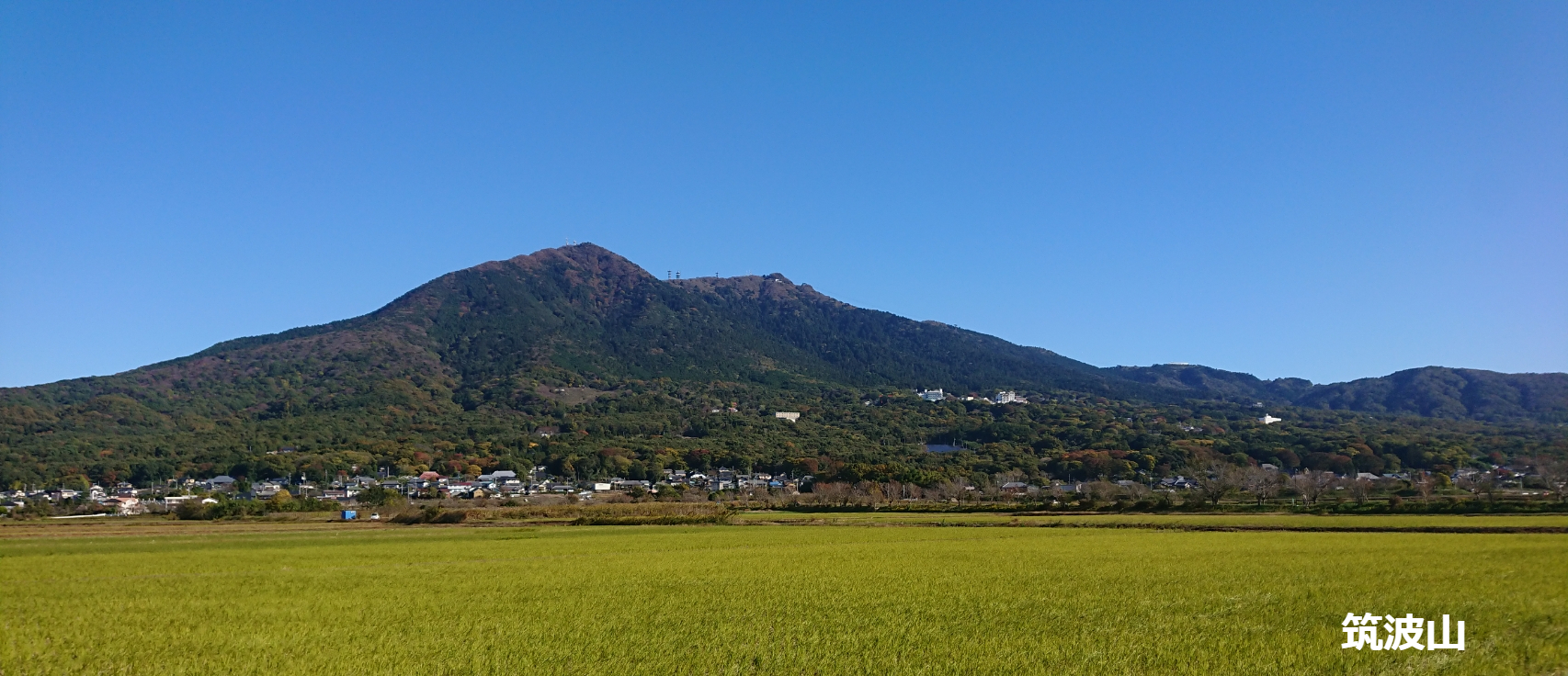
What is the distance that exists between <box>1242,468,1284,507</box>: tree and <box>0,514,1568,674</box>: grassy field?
40464 mm

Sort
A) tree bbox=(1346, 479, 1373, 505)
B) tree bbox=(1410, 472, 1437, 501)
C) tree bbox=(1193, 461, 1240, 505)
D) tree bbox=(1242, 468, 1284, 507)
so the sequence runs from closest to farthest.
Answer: tree bbox=(1410, 472, 1437, 501)
tree bbox=(1346, 479, 1373, 505)
tree bbox=(1193, 461, 1240, 505)
tree bbox=(1242, 468, 1284, 507)

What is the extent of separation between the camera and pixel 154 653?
15719 mm

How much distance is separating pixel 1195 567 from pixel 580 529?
38179mm

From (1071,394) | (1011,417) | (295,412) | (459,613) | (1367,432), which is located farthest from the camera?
(1071,394)

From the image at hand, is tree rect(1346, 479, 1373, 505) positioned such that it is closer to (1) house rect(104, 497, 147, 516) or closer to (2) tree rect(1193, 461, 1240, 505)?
(2) tree rect(1193, 461, 1240, 505)

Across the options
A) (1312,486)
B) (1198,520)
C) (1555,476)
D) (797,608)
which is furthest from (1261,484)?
(797,608)

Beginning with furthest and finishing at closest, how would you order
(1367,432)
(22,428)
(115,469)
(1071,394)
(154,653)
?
(1071,394)
(1367,432)
(22,428)
(115,469)
(154,653)

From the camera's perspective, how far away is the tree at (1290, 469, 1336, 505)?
72.4 meters

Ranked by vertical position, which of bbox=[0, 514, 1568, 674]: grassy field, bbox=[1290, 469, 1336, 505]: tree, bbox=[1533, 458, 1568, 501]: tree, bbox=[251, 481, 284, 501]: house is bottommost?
bbox=[251, 481, 284, 501]: house

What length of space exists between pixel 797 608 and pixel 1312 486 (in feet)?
245

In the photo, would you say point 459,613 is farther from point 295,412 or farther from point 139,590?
point 295,412

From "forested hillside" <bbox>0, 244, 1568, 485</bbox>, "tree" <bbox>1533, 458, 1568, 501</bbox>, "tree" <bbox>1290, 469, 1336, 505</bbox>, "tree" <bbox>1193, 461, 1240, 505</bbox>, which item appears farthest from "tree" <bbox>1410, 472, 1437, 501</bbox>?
"forested hillside" <bbox>0, 244, 1568, 485</bbox>

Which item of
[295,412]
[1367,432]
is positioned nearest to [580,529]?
[295,412]

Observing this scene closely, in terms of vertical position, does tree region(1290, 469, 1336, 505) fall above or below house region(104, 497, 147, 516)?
above
